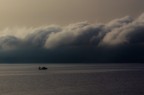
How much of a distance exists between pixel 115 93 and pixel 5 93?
2976 centimetres

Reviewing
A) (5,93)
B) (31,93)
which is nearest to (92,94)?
(31,93)

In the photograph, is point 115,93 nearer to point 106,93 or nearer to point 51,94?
point 106,93

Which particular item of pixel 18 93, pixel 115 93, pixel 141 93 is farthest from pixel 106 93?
pixel 18 93

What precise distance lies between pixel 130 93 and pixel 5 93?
33.8 meters

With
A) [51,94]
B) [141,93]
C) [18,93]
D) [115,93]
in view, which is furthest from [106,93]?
[18,93]

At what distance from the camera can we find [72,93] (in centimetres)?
9162

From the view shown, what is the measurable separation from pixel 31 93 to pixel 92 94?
16436 mm

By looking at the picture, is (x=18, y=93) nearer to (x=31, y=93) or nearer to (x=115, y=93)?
(x=31, y=93)

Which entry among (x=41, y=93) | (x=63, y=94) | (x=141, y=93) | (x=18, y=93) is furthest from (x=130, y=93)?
(x=18, y=93)

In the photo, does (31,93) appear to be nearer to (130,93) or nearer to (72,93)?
(72,93)

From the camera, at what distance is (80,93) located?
303 ft

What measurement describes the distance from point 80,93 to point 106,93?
716 cm

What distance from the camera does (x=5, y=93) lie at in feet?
308

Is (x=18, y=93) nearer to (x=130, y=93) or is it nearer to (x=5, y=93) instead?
(x=5, y=93)
